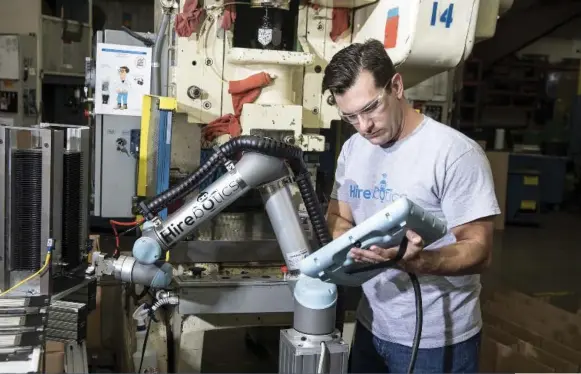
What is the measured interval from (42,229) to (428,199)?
2.75 ft

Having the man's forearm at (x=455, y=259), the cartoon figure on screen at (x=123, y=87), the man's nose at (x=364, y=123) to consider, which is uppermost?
the cartoon figure on screen at (x=123, y=87)

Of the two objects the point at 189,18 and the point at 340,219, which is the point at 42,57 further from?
the point at 340,219

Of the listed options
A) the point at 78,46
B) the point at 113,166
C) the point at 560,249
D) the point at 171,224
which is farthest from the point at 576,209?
the point at 171,224

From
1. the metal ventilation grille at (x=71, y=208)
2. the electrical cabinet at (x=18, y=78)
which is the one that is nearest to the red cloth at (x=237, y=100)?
the metal ventilation grille at (x=71, y=208)

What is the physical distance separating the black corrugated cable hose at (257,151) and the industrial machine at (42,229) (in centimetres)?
22

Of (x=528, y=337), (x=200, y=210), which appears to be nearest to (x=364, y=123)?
(x=200, y=210)

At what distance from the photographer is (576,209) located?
6.62 m

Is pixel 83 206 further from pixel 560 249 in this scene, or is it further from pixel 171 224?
pixel 560 249

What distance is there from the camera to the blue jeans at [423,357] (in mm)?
1247

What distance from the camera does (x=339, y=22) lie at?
1.85 metres

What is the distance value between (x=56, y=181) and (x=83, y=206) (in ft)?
0.43

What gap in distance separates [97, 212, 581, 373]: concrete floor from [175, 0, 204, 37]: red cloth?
85cm

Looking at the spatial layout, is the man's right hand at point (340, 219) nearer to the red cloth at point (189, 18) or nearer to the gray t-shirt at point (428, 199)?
the gray t-shirt at point (428, 199)

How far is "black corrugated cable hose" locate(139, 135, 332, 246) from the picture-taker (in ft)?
4.10
